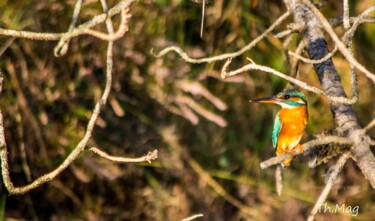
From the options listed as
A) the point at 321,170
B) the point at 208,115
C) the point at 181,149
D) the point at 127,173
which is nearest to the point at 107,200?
the point at 127,173

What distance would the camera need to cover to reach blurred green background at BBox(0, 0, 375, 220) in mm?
2953

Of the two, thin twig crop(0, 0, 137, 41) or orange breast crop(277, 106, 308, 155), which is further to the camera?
orange breast crop(277, 106, 308, 155)

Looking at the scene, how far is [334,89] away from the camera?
60.3 inches

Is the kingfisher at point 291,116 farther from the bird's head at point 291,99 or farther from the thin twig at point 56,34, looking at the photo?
the thin twig at point 56,34

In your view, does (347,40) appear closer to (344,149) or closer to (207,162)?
(344,149)

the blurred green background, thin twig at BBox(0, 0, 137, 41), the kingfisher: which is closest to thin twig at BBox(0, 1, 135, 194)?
thin twig at BBox(0, 0, 137, 41)

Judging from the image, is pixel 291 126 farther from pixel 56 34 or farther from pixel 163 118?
pixel 56 34

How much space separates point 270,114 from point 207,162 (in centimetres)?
38

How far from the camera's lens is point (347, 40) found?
4.95 ft

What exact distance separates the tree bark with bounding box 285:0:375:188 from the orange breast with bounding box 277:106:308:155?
0.64 m

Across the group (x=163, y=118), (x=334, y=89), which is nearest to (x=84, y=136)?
(x=334, y=89)

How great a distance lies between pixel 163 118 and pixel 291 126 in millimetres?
1040

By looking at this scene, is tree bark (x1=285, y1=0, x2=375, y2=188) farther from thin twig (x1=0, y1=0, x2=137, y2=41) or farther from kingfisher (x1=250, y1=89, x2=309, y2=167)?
kingfisher (x1=250, y1=89, x2=309, y2=167)

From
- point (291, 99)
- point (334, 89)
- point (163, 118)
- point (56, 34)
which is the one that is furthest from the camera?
point (163, 118)
